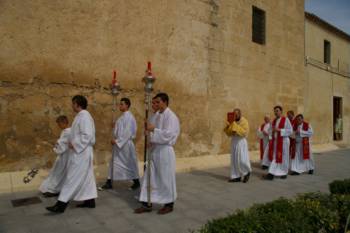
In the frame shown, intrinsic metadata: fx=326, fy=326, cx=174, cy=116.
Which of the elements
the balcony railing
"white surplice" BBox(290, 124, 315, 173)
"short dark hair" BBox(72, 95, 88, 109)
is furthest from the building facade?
"white surplice" BBox(290, 124, 315, 173)

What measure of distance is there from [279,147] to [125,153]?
12.4 ft

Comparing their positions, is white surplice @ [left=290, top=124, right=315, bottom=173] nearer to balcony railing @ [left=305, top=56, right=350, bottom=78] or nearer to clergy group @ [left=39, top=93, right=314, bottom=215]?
clergy group @ [left=39, top=93, right=314, bottom=215]

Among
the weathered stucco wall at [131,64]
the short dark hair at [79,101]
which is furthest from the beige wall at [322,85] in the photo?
the short dark hair at [79,101]

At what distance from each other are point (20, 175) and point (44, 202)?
48.7 inches

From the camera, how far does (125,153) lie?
608 centimetres

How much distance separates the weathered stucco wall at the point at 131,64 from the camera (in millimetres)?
6141

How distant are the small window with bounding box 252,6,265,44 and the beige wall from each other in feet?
11.4

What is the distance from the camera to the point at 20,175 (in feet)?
19.5

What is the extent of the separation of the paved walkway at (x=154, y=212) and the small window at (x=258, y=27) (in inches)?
236

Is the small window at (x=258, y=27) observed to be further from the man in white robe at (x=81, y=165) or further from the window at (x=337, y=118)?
the man in white robe at (x=81, y=165)

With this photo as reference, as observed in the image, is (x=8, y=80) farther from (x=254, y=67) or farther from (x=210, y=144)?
(x=254, y=67)

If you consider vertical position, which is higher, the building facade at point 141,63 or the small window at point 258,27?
the small window at point 258,27

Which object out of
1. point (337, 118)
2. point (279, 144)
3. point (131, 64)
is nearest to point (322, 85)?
point (337, 118)

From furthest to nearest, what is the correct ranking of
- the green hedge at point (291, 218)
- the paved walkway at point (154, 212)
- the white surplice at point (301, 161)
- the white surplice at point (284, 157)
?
the white surplice at point (301, 161) < the white surplice at point (284, 157) < the paved walkway at point (154, 212) < the green hedge at point (291, 218)
